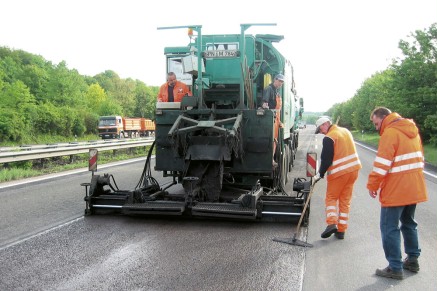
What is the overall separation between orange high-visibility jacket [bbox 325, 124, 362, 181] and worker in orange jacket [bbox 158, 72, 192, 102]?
3.56m

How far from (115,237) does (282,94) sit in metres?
5.42

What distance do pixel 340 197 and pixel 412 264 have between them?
1.50 metres

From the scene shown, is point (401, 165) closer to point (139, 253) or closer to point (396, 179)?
point (396, 179)

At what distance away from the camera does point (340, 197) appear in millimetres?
5938

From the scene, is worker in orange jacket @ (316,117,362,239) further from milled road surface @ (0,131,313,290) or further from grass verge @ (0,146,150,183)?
grass verge @ (0,146,150,183)

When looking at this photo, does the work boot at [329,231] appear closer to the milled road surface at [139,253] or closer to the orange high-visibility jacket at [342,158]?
the milled road surface at [139,253]

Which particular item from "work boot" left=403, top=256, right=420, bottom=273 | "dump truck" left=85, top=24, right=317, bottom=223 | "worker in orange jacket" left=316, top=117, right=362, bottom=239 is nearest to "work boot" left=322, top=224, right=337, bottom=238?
"worker in orange jacket" left=316, top=117, right=362, bottom=239

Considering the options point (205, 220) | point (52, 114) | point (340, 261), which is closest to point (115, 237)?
point (205, 220)

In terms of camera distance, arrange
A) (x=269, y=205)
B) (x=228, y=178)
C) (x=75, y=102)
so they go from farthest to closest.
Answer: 1. (x=75, y=102)
2. (x=228, y=178)
3. (x=269, y=205)

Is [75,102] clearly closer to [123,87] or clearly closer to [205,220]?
[123,87]

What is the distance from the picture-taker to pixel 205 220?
6797mm

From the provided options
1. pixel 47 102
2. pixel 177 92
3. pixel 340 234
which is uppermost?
pixel 47 102

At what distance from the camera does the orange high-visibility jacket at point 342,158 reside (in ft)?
19.0

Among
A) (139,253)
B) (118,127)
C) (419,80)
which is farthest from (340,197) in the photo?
(118,127)
